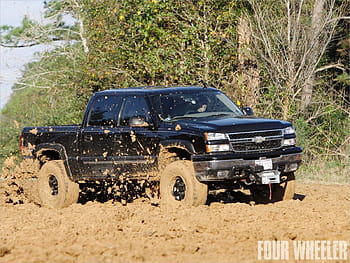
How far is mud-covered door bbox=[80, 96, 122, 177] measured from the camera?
37.7 feet

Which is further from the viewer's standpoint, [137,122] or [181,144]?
[137,122]

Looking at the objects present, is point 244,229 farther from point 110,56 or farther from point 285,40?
point 110,56

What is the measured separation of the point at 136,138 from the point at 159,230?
2.72 m

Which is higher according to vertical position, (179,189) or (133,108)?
(133,108)

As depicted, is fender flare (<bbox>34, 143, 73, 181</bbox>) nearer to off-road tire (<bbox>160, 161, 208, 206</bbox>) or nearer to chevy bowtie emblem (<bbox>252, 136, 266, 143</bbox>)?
off-road tire (<bbox>160, 161, 208, 206</bbox>)

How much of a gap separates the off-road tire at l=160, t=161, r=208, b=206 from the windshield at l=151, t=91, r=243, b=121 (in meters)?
0.93

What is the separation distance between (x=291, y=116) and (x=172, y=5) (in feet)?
15.7

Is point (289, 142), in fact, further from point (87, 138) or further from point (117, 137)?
point (87, 138)

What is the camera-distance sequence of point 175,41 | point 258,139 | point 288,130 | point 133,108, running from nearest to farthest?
1. point 258,139
2. point 288,130
3. point 133,108
4. point 175,41

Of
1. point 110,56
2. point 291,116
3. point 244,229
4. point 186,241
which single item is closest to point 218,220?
point 244,229

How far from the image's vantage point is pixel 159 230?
341 inches

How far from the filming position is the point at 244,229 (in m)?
8.48

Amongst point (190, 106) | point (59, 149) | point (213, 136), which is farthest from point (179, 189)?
point (59, 149)

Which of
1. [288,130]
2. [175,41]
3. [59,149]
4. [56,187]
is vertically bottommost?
[56,187]
